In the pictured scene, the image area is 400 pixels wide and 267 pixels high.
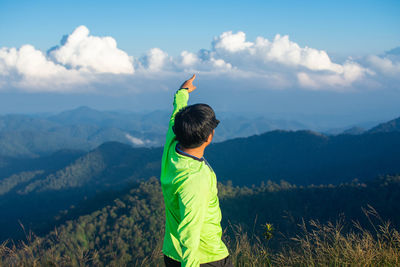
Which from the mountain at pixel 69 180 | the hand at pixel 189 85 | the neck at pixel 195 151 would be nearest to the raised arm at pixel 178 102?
the hand at pixel 189 85

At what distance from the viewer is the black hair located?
1.94 m

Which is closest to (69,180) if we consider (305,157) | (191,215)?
(305,157)

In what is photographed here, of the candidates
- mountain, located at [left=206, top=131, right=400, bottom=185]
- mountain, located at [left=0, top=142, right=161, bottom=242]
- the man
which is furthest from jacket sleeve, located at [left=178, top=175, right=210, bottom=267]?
mountain, located at [left=0, top=142, right=161, bottom=242]

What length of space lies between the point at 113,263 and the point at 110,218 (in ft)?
145

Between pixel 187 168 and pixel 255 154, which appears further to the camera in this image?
pixel 255 154

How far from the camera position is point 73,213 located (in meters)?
57.3

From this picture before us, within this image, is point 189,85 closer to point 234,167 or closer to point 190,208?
point 190,208

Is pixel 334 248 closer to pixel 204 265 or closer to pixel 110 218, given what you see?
pixel 204 265

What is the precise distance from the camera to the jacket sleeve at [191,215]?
1.84 metres

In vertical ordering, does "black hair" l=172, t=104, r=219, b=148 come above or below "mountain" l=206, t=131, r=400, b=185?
above

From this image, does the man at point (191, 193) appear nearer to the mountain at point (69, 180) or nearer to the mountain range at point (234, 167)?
the mountain range at point (234, 167)

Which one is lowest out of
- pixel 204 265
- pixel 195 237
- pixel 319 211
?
pixel 319 211

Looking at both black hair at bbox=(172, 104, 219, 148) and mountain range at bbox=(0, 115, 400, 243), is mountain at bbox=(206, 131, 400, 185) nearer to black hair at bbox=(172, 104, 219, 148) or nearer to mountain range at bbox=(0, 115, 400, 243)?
mountain range at bbox=(0, 115, 400, 243)

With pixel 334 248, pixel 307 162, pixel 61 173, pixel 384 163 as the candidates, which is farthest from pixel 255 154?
pixel 334 248
